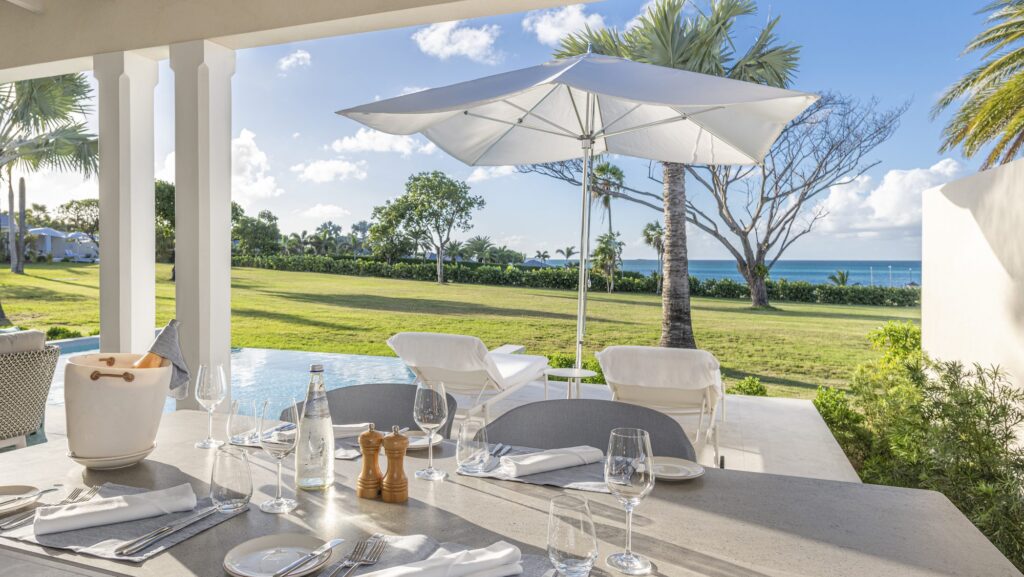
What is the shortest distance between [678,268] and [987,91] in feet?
10.6

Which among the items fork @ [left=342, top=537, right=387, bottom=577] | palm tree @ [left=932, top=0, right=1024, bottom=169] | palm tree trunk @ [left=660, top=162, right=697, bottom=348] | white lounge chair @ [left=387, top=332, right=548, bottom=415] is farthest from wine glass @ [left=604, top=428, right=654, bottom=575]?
palm tree trunk @ [left=660, top=162, right=697, bottom=348]

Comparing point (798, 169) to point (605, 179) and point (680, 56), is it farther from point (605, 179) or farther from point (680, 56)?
point (680, 56)

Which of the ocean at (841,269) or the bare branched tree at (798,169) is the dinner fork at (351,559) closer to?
the bare branched tree at (798,169)

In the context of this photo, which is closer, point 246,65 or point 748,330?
point 748,330

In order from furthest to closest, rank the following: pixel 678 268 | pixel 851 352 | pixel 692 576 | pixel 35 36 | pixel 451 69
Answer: pixel 451 69
pixel 851 352
pixel 678 268
pixel 35 36
pixel 692 576

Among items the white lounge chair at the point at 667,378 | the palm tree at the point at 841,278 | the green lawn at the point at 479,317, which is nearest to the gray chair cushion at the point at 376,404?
the white lounge chair at the point at 667,378

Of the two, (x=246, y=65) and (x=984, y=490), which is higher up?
(x=246, y=65)

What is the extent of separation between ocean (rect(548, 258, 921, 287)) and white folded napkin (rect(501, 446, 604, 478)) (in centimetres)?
1050

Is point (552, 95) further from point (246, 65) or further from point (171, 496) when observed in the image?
point (246, 65)

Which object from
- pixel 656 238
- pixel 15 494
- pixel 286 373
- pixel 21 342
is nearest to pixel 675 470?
pixel 15 494

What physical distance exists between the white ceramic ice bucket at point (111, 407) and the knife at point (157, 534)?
0.35 metres

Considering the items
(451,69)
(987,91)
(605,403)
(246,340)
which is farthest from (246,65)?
(605,403)

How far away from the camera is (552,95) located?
4.11 meters

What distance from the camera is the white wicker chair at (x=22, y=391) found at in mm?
3235
